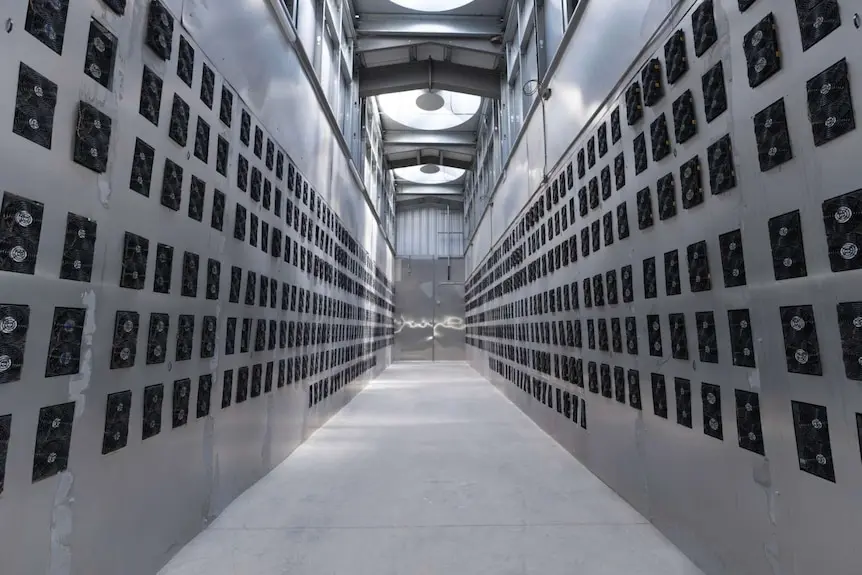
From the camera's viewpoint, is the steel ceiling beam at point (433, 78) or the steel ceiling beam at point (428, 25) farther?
the steel ceiling beam at point (433, 78)

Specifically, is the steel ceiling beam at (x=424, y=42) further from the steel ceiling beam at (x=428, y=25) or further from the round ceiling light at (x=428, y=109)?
the round ceiling light at (x=428, y=109)

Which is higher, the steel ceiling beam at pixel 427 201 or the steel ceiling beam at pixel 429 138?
the steel ceiling beam at pixel 429 138

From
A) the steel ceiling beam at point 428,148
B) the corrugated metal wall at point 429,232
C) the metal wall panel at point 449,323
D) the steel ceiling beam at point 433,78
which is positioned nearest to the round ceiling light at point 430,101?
the steel ceiling beam at point 433,78

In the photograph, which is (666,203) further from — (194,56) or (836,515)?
(194,56)

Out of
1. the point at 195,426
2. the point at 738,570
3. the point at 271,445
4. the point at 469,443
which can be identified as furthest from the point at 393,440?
the point at 738,570

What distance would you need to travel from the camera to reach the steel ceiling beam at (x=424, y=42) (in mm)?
10009

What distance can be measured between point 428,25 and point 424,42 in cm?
34

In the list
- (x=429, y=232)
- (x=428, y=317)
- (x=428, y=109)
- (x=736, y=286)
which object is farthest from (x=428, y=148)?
(x=736, y=286)

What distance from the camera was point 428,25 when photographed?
9906 mm

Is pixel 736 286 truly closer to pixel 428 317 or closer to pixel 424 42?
pixel 424 42

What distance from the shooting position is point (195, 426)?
3.09m

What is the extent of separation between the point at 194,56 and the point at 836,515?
4205 mm

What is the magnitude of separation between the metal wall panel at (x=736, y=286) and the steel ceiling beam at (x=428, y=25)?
6.48m

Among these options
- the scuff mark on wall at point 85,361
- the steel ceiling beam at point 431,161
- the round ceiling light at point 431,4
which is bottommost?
the scuff mark on wall at point 85,361
